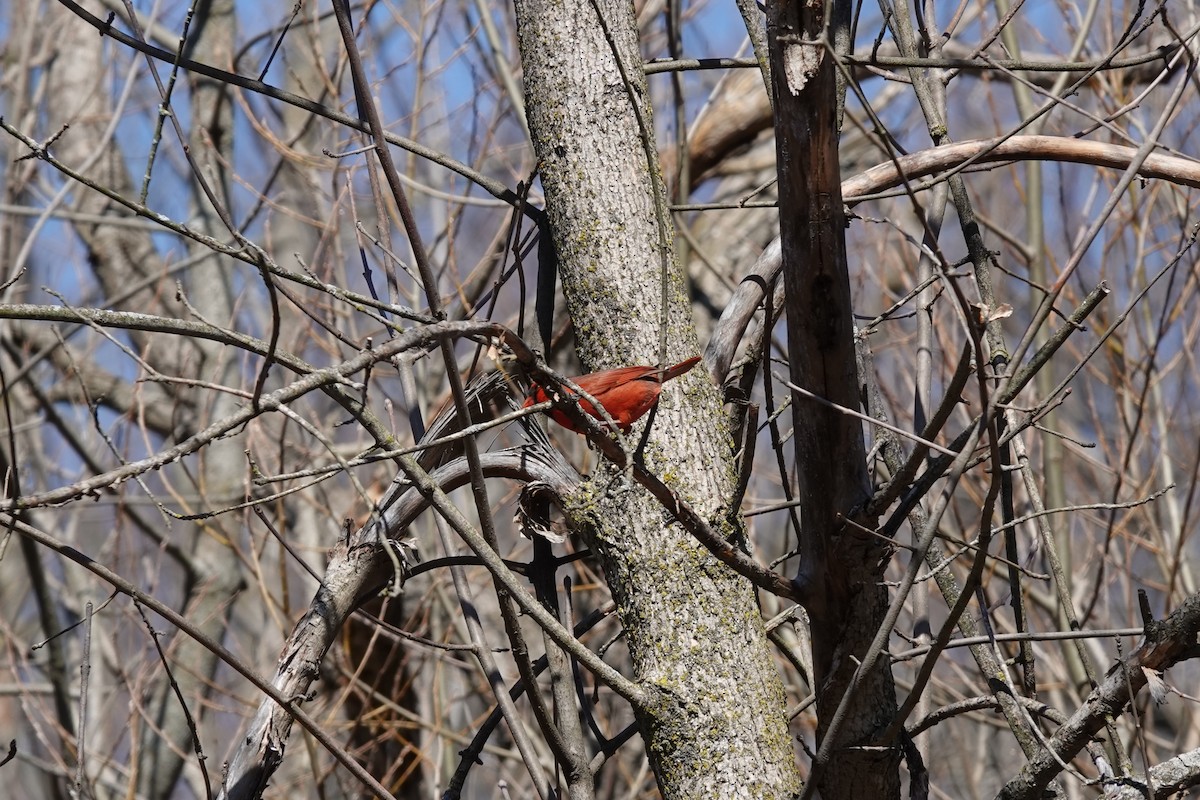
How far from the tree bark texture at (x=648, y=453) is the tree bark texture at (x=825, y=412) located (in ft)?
0.64

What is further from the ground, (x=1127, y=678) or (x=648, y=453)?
(x=648, y=453)

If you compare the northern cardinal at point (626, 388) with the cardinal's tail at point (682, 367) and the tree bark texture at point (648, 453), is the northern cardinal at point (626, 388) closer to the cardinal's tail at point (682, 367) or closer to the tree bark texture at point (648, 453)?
the cardinal's tail at point (682, 367)

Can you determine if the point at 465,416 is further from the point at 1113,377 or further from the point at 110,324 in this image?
the point at 1113,377

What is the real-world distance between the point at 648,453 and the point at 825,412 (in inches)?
24.5

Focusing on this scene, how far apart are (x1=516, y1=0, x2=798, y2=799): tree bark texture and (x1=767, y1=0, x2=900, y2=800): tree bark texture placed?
0.20 meters

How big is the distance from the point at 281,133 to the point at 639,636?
5809mm

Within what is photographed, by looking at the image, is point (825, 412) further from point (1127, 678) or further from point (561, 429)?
point (561, 429)

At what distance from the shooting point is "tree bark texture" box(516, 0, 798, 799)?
2.08m

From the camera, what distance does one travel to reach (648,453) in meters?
2.25

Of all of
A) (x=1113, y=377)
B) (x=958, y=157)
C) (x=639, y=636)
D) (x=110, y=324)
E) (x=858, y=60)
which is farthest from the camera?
(x=1113, y=377)

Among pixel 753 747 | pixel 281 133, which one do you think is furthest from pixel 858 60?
pixel 281 133

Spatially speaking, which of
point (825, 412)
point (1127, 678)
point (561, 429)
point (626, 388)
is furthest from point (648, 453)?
point (561, 429)

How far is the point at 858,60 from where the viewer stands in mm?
2033

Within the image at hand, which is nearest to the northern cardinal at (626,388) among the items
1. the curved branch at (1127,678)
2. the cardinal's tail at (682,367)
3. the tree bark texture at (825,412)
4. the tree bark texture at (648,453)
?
the cardinal's tail at (682,367)
